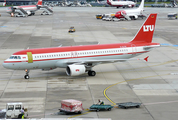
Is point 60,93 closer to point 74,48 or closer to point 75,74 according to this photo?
point 75,74

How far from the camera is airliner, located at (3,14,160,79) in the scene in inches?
1799

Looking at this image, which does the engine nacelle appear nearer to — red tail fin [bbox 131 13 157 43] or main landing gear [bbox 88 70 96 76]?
main landing gear [bbox 88 70 96 76]

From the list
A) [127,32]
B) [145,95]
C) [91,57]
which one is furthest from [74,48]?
[127,32]

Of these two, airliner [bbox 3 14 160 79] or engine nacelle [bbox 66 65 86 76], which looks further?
airliner [bbox 3 14 160 79]

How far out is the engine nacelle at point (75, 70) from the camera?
45531mm

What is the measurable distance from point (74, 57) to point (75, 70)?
2875 mm

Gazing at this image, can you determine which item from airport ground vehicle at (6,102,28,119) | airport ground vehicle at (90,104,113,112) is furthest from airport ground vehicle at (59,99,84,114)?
airport ground vehicle at (6,102,28,119)

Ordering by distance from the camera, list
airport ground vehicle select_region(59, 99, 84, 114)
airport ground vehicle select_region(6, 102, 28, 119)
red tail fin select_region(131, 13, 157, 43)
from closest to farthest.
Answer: airport ground vehicle select_region(6, 102, 28, 119), airport ground vehicle select_region(59, 99, 84, 114), red tail fin select_region(131, 13, 157, 43)

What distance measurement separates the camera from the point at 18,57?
45.6 meters

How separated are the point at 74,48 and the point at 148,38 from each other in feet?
43.8

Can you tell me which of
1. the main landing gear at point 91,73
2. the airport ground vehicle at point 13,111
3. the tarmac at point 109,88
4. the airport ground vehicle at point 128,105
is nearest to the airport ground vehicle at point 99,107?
the tarmac at point 109,88

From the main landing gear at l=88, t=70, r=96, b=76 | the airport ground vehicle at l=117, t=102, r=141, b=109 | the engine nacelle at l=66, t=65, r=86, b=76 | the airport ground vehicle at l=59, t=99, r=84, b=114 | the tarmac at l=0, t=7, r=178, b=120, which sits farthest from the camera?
the main landing gear at l=88, t=70, r=96, b=76

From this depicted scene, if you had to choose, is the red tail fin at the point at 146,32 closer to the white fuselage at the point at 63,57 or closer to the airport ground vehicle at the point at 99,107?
the white fuselage at the point at 63,57

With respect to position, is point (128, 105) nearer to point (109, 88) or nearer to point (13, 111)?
point (109, 88)
